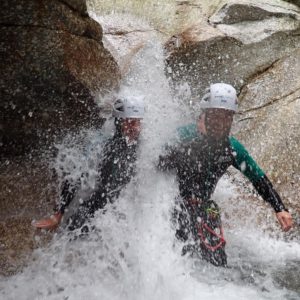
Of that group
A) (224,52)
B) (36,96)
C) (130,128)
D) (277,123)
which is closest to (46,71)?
(36,96)

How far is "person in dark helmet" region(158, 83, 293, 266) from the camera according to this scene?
489 centimetres

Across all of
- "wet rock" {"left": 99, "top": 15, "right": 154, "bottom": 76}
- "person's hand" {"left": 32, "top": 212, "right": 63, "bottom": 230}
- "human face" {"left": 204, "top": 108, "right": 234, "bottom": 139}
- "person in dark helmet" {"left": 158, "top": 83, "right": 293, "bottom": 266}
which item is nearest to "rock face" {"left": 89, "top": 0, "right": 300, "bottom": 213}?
"wet rock" {"left": 99, "top": 15, "right": 154, "bottom": 76}

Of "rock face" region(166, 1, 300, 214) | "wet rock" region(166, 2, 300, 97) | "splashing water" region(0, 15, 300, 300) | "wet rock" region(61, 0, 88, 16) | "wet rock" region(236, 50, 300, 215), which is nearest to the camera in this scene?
"splashing water" region(0, 15, 300, 300)

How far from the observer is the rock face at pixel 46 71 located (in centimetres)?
465

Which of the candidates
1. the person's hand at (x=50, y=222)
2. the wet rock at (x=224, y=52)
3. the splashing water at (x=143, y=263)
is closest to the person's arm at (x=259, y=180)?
the splashing water at (x=143, y=263)

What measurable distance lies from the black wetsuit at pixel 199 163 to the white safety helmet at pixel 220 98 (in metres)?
0.35

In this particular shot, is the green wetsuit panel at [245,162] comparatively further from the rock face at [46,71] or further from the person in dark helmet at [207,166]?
the rock face at [46,71]

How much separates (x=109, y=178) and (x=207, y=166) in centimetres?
117

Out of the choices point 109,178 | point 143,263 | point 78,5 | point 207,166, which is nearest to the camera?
point 143,263

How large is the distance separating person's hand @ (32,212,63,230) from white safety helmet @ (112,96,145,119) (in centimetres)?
139

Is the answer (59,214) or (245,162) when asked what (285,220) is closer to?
(245,162)

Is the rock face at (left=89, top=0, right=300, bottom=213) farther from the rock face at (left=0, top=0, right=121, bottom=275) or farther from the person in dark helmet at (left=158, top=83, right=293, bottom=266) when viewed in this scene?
the rock face at (left=0, top=0, right=121, bottom=275)

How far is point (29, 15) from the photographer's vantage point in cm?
461

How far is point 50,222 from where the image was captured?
4.57 meters
